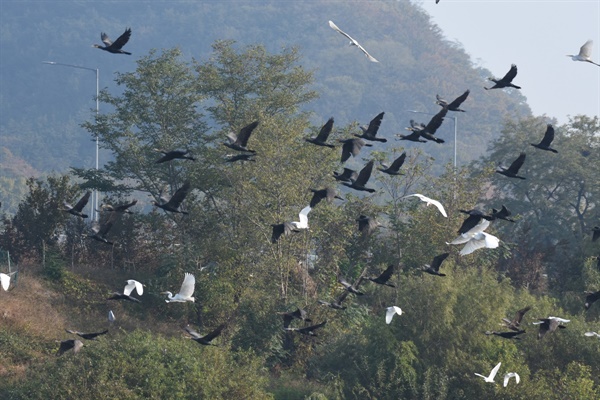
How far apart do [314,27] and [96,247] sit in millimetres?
145361

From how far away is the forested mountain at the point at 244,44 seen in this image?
501 feet

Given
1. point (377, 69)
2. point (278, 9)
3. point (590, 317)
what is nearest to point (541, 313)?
point (590, 317)

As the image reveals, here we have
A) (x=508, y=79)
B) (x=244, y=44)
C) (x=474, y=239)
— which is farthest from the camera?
(x=244, y=44)

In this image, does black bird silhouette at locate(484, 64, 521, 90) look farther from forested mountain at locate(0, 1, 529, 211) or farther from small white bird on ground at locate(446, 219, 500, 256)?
forested mountain at locate(0, 1, 529, 211)

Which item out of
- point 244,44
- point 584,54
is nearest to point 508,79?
point 584,54

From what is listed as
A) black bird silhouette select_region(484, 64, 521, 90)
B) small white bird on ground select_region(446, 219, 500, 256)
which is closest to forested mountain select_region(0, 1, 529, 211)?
small white bird on ground select_region(446, 219, 500, 256)

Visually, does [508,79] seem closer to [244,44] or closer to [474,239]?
[474,239]

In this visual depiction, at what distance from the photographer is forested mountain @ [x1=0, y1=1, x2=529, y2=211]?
152625 millimetres

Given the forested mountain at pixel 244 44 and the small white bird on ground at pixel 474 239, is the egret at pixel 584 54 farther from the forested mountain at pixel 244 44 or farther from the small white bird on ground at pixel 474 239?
the forested mountain at pixel 244 44

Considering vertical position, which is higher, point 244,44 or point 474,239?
point 474,239

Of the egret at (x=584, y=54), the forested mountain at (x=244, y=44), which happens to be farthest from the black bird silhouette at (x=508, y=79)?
the forested mountain at (x=244, y=44)

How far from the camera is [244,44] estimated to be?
576ft

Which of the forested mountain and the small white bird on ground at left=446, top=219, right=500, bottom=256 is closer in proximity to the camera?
the small white bird on ground at left=446, top=219, right=500, bottom=256

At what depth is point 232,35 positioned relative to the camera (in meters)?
186
